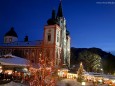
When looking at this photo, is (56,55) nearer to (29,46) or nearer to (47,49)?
(47,49)

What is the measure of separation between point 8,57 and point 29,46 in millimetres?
32780

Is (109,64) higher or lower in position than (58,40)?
lower

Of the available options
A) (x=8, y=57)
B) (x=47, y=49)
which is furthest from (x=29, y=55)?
(x=8, y=57)

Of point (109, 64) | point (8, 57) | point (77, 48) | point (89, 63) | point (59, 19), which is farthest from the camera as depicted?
point (77, 48)

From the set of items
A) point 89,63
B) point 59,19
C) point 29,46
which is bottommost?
point 89,63

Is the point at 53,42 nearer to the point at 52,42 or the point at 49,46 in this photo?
the point at 52,42

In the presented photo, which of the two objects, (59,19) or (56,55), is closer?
(56,55)

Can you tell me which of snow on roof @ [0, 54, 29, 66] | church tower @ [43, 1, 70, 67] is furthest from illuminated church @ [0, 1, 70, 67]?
snow on roof @ [0, 54, 29, 66]

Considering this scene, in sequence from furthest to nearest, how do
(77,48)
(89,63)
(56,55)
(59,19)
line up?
(77,48), (59,19), (89,63), (56,55)

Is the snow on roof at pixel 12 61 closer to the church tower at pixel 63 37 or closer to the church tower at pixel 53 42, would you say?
the church tower at pixel 53 42

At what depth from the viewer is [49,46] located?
220ft

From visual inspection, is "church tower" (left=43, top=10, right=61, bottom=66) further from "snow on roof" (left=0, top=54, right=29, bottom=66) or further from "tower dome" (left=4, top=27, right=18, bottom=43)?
"snow on roof" (left=0, top=54, right=29, bottom=66)

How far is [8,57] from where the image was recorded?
38125 mm

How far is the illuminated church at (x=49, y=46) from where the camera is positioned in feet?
217
